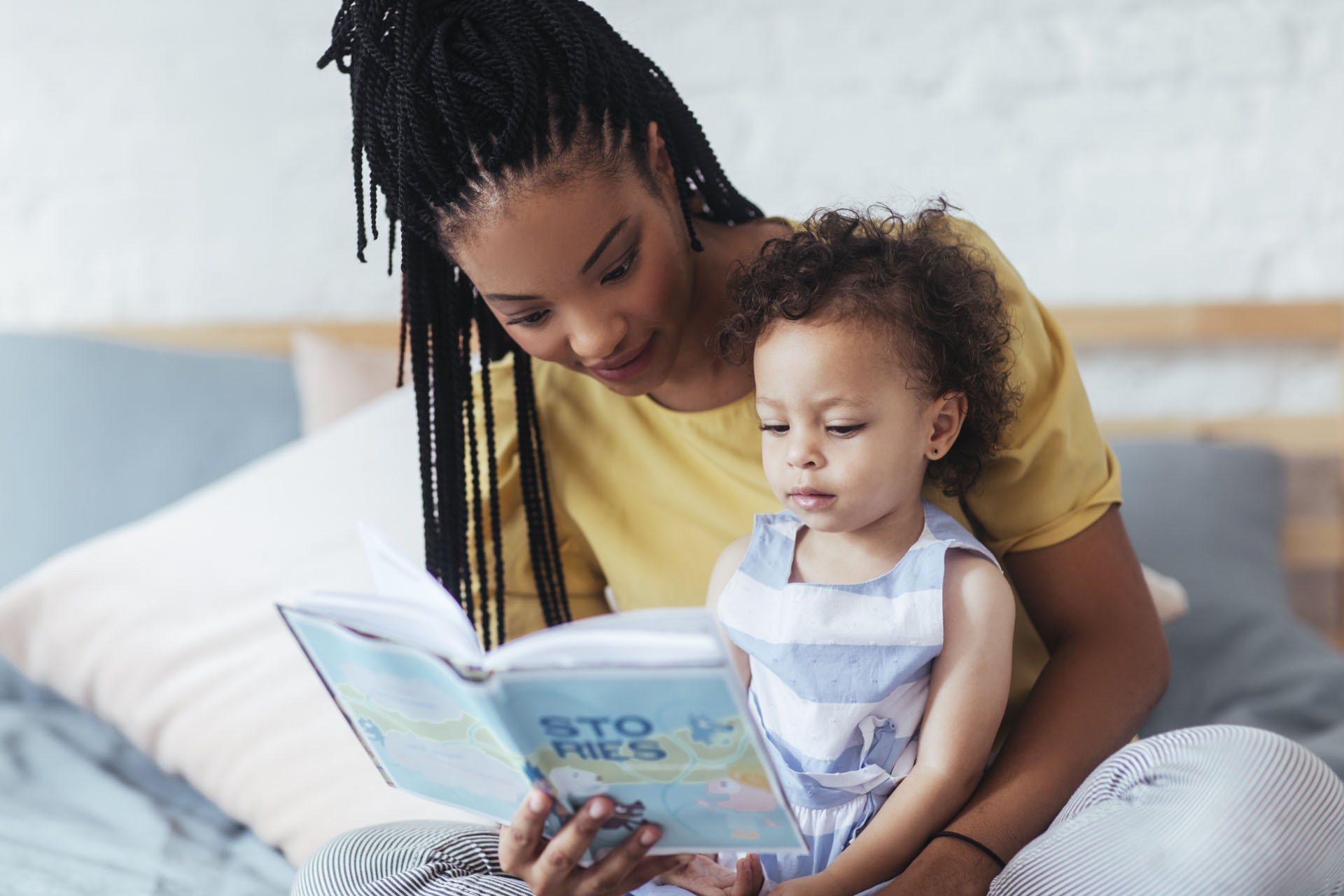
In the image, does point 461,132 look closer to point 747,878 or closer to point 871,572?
point 871,572

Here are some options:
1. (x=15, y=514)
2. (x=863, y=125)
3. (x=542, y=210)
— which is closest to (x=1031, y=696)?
(x=542, y=210)

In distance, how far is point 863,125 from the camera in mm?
1552

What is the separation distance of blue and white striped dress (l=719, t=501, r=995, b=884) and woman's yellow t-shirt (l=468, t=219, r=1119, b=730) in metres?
0.10

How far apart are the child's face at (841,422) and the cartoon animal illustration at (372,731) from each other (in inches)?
12.2

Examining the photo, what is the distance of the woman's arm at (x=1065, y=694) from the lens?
2.36 ft

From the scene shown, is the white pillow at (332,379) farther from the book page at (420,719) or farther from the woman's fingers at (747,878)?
the woman's fingers at (747,878)

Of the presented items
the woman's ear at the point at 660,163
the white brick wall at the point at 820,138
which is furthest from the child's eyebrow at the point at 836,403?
the white brick wall at the point at 820,138

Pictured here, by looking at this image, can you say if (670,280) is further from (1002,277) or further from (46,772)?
(46,772)

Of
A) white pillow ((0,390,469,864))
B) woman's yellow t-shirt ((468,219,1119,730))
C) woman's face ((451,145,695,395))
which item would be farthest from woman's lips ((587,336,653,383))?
white pillow ((0,390,469,864))

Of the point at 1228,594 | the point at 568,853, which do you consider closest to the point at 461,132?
the point at 568,853

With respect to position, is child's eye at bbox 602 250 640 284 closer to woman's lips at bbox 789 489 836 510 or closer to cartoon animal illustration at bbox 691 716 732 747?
woman's lips at bbox 789 489 836 510

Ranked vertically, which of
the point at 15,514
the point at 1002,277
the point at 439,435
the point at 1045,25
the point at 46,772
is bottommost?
the point at 46,772

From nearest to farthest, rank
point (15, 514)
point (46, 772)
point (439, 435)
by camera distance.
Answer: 1. point (439, 435)
2. point (46, 772)
3. point (15, 514)

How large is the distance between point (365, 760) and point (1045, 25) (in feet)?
4.16
